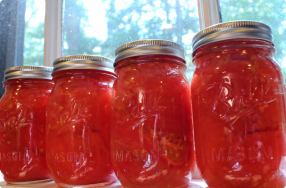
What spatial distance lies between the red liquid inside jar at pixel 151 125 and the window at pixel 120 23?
0.30 meters

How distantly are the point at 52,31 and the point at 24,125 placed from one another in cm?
44

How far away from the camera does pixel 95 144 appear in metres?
0.53

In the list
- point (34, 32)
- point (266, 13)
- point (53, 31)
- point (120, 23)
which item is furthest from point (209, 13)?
point (34, 32)

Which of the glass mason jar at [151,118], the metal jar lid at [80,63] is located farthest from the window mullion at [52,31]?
the glass mason jar at [151,118]

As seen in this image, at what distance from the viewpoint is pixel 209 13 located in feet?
2.45

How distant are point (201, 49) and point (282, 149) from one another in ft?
0.64

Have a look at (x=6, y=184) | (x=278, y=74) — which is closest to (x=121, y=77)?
(x=278, y=74)

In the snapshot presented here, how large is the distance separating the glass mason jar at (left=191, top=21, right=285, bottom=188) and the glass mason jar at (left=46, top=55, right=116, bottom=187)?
192 millimetres

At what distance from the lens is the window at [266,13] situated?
27.3 inches

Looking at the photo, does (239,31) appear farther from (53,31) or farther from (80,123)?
(53,31)

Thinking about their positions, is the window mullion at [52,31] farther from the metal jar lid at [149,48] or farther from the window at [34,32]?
the metal jar lid at [149,48]

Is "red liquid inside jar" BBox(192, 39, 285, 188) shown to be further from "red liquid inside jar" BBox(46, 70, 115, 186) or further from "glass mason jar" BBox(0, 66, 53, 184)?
"glass mason jar" BBox(0, 66, 53, 184)

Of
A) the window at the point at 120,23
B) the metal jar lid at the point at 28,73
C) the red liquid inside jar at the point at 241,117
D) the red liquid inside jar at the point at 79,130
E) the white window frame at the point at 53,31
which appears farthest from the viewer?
the white window frame at the point at 53,31

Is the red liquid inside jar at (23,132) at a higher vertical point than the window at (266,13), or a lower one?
lower
